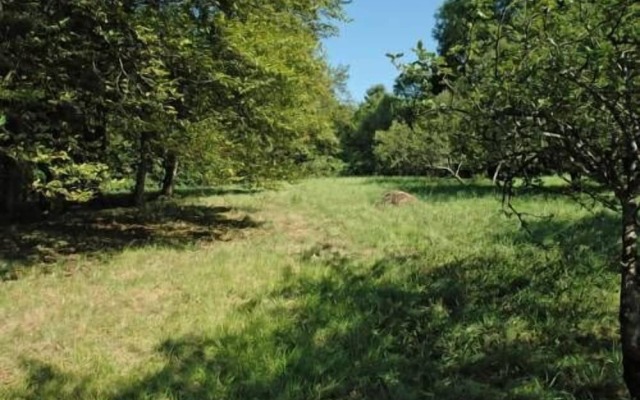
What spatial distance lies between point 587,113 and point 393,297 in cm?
342

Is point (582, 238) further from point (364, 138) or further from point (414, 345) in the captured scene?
point (364, 138)

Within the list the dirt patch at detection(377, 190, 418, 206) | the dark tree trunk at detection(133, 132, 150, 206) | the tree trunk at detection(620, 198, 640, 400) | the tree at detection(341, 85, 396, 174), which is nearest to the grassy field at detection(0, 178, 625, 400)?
the tree trunk at detection(620, 198, 640, 400)

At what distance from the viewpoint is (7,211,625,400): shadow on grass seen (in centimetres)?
509

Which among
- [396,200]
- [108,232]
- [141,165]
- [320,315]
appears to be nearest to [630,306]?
[320,315]

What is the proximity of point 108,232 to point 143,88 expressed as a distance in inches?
152

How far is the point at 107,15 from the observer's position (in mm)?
9680

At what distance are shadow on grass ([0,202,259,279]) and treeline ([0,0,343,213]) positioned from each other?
3.67 ft

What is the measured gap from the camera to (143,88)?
33.6ft

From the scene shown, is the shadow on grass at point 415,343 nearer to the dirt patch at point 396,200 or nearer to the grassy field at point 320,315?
the grassy field at point 320,315

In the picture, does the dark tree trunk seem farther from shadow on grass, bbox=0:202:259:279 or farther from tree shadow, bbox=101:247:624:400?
tree shadow, bbox=101:247:624:400

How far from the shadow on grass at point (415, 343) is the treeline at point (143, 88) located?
12.5 ft

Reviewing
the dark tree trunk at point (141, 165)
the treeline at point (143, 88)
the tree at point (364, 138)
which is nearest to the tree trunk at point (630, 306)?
the treeline at point (143, 88)

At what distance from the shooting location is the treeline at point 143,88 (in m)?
9.45

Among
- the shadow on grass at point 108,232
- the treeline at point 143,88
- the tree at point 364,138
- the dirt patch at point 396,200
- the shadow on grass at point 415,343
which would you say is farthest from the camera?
the tree at point 364,138
